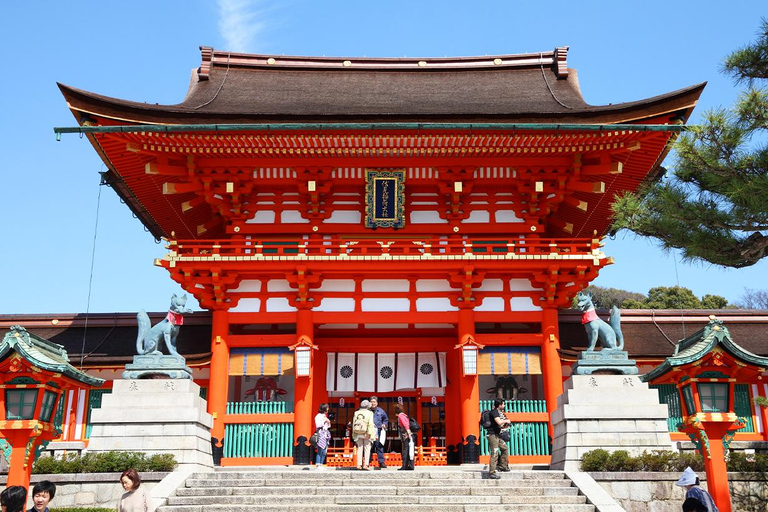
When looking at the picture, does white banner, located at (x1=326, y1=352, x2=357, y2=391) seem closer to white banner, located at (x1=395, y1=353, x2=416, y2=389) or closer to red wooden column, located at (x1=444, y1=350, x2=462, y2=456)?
white banner, located at (x1=395, y1=353, x2=416, y2=389)

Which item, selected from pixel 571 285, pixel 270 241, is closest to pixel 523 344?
pixel 571 285

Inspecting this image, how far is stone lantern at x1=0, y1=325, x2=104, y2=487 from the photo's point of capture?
38.1 ft

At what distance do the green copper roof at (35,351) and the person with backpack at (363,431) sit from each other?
195 inches

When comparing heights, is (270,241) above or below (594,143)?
below

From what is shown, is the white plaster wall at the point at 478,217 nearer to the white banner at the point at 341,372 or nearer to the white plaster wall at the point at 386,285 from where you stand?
the white plaster wall at the point at 386,285

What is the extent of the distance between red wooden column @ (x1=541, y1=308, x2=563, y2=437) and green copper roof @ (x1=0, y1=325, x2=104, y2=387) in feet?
33.7

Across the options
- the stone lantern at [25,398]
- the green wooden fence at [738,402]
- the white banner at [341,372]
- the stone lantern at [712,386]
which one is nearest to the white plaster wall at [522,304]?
the green wooden fence at [738,402]

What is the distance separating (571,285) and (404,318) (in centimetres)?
418

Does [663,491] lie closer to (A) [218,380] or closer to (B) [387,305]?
(B) [387,305]

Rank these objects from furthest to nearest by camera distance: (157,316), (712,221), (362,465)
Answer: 1. (157,316)
2. (362,465)
3. (712,221)

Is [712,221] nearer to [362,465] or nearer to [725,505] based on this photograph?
[725,505]

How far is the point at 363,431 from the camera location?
14.4m

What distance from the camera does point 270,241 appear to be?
18.5 metres

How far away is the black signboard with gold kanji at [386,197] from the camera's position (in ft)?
61.9
